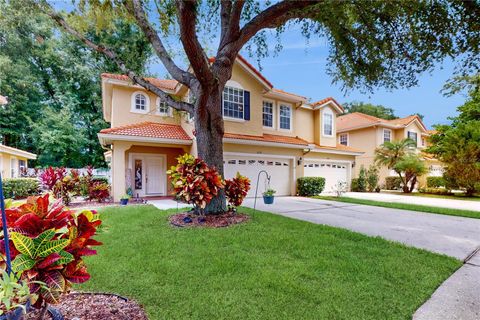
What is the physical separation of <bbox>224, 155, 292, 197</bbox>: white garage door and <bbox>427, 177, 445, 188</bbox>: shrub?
1318cm

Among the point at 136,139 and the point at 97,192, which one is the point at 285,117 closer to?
the point at 136,139

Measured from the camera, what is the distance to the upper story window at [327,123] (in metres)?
17.9

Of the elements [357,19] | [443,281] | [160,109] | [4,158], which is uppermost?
[357,19]

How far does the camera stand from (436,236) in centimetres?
620

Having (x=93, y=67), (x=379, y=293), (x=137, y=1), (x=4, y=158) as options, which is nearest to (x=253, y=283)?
(x=379, y=293)

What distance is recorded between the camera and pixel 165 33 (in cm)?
935

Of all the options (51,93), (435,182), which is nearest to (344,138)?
(435,182)

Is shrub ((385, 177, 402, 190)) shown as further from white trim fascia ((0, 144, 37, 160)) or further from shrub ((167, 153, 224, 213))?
white trim fascia ((0, 144, 37, 160))

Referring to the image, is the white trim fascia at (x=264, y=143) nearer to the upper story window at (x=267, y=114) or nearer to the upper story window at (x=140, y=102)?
the upper story window at (x=267, y=114)

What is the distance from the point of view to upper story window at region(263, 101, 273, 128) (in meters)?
15.1

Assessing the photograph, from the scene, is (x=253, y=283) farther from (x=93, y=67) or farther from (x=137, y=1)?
(x=93, y=67)

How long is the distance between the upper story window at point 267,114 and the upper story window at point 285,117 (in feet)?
2.54

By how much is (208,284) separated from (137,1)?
7.77m

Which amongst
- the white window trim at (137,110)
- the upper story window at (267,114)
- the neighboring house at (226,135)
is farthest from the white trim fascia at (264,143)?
the white window trim at (137,110)
